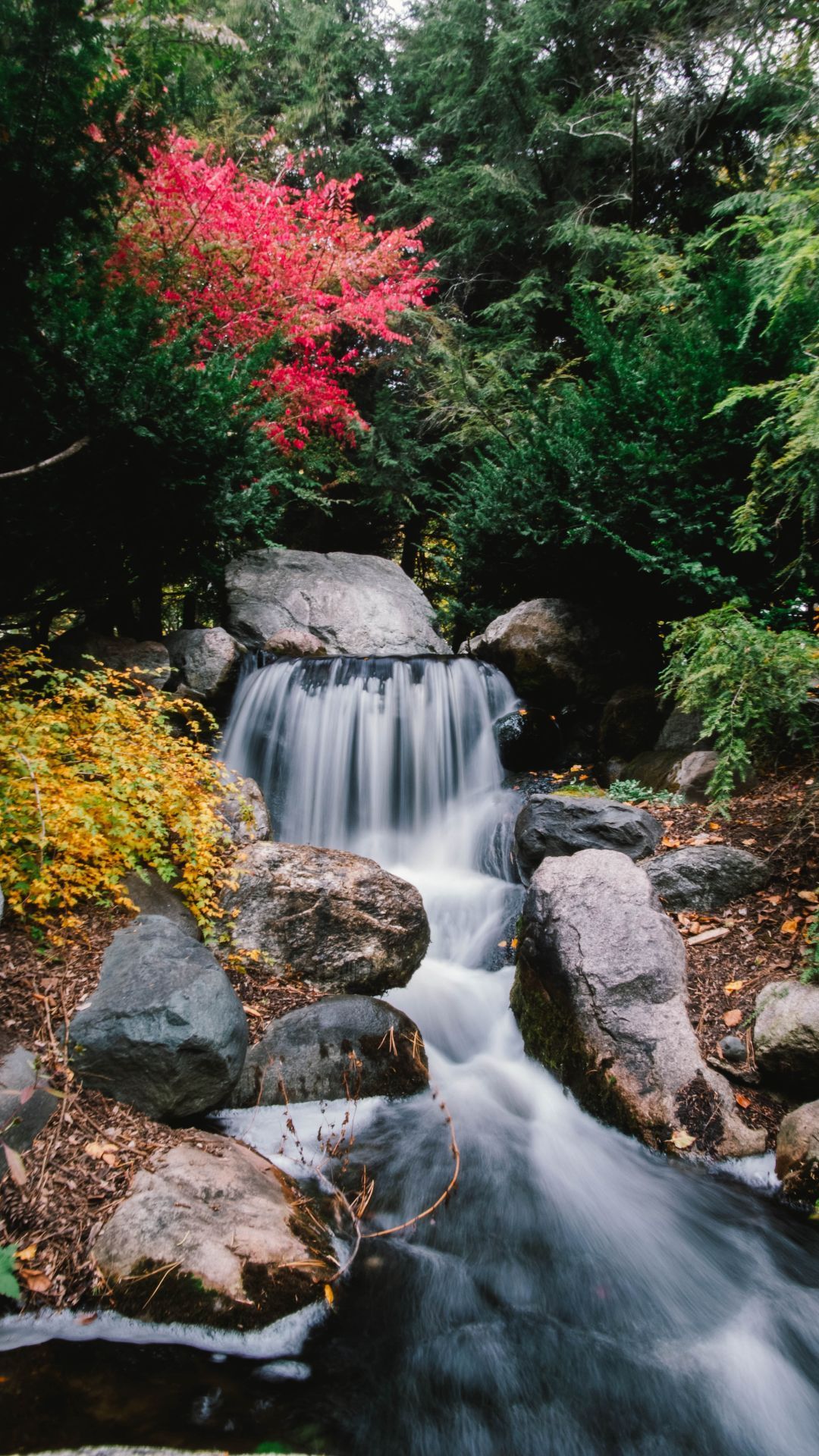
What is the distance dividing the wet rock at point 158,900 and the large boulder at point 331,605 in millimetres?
5212

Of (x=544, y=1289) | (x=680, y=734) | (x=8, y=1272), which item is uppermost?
(x=680, y=734)

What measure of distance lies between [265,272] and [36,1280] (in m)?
9.93

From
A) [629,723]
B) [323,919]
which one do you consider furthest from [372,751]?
[323,919]

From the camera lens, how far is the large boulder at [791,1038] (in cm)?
305

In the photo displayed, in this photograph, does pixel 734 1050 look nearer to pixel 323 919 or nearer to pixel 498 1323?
pixel 498 1323

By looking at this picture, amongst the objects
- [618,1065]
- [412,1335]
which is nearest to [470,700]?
[618,1065]

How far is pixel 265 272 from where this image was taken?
8656 millimetres

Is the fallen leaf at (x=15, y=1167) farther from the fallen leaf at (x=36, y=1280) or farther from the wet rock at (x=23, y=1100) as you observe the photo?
the fallen leaf at (x=36, y=1280)

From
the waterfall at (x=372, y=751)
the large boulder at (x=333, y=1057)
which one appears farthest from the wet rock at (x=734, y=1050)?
the waterfall at (x=372, y=751)

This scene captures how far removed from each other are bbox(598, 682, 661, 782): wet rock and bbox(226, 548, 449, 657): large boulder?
296 cm

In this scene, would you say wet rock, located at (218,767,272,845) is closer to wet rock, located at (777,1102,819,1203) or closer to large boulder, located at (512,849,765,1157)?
large boulder, located at (512,849,765,1157)

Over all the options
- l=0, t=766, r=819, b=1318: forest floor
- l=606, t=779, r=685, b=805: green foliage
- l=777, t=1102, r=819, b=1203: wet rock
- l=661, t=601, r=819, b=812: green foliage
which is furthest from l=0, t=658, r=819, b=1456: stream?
l=661, t=601, r=819, b=812: green foliage

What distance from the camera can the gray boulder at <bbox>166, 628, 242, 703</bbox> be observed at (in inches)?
294

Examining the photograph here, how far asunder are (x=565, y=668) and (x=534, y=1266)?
553 cm
